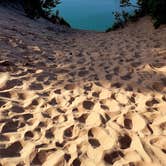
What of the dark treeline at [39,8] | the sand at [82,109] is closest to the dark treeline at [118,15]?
the dark treeline at [39,8]

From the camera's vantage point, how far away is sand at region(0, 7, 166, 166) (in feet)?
9.23

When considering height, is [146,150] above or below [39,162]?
above

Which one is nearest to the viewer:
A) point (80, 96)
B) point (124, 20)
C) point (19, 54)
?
point (80, 96)

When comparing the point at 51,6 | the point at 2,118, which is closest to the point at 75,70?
the point at 2,118

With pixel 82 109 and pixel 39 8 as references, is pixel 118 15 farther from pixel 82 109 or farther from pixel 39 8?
pixel 82 109

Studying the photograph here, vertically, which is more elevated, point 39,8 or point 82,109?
point 82,109

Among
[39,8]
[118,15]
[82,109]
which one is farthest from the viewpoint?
[39,8]

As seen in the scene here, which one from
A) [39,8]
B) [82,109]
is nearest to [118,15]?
[39,8]

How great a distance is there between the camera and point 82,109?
12.2 ft

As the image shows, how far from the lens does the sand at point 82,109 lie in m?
2.81

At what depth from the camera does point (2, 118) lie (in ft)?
11.1

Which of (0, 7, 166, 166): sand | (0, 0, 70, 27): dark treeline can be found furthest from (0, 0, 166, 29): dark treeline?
(0, 7, 166, 166): sand

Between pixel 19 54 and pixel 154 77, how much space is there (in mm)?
2736

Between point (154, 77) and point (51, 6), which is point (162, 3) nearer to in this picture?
point (154, 77)
